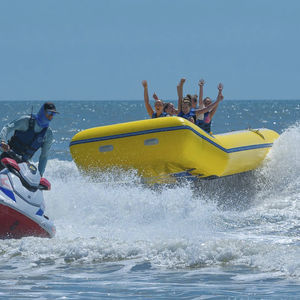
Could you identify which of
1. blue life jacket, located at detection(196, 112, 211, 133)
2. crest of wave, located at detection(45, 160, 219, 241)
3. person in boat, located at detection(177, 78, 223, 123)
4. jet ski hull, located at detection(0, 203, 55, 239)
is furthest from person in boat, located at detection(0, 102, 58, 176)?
blue life jacket, located at detection(196, 112, 211, 133)

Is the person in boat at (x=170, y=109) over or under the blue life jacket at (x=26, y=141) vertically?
over

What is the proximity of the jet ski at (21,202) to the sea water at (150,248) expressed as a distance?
0.10m

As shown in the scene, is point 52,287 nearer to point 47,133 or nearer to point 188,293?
point 188,293

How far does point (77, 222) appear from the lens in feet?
20.2

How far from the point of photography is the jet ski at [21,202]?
189 inches

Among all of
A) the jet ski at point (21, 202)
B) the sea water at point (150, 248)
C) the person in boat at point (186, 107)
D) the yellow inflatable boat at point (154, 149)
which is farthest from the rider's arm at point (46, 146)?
the person in boat at point (186, 107)

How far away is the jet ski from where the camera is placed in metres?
4.81

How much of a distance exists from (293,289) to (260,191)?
4906mm

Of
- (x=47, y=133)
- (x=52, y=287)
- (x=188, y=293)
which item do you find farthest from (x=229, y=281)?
(x=47, y=133)

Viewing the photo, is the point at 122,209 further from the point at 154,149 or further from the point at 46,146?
the point at 46,146

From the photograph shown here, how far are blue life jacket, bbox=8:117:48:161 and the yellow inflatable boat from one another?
1669 mm

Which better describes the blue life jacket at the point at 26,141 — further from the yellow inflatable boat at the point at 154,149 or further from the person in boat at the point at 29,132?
the yellow inflatable boat at the point at 154,149

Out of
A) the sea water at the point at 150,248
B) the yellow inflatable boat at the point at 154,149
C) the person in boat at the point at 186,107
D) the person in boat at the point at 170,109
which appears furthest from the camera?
the person in boat at the point at 170,109

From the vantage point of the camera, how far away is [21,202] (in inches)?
192
